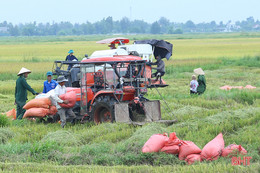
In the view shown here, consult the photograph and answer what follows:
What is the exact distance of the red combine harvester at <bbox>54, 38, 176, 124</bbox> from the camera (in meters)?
9.78

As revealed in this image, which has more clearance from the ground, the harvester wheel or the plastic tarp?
the plastic tarp

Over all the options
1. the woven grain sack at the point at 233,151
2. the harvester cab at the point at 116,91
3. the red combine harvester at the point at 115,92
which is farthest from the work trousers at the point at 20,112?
the woven grain sack at the point at 233,151

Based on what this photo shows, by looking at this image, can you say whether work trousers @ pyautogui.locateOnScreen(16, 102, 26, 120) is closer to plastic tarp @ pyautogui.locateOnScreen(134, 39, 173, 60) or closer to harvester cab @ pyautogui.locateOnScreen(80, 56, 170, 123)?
harvester cab @ pyautogui.locateOnScreen(80, 56, 170, 123)

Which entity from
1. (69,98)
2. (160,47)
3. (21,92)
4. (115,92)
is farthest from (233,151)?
(21,92)

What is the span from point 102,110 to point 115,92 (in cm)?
64

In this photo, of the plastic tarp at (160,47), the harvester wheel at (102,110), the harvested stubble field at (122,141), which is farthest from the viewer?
the plastic tarp at (160,47)

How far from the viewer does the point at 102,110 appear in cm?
1012

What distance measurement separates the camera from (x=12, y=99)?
15.0 metres

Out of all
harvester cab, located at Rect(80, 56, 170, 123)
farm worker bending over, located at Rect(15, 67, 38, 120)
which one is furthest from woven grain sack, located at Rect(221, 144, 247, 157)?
farm worker bending over, located at Rect(15, 67, 38, 120)

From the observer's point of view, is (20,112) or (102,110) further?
(20,112)

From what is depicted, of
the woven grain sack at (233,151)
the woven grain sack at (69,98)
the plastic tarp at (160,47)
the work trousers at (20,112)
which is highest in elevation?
the plastic tarp at (160,47)

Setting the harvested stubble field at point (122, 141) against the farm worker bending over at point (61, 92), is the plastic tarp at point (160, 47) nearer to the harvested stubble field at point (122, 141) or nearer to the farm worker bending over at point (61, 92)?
the harvested stubble field at point (122, 141)

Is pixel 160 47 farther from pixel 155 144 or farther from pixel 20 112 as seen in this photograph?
pixel 155 144

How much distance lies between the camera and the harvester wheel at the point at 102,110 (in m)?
9.77
